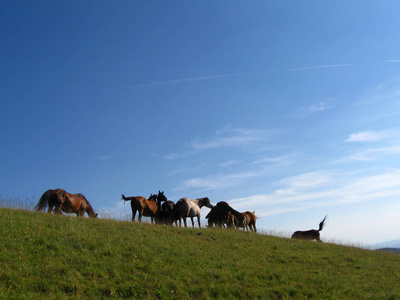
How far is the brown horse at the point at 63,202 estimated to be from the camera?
1797 centimetres

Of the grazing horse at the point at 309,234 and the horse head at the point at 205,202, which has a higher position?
the horse head at the point at 205,202

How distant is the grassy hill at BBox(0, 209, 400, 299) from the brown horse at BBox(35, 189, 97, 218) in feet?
7.71

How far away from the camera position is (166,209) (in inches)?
944

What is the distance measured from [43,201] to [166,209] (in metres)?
8.65

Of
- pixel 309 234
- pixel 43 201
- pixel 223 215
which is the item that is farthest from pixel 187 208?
pixel 309 234

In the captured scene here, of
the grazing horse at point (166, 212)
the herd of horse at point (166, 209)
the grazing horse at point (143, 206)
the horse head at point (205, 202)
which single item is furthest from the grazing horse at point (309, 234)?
the grazing horse at point (143, 206)

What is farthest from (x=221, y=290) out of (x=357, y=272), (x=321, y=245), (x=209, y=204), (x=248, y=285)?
(x=209, y=204)

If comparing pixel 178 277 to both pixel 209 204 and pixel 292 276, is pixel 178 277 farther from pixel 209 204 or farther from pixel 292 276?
pixel 209 204

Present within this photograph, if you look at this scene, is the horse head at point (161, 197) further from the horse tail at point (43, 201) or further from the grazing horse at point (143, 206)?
the horse tail at point (43, 201)

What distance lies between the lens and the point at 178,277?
35.4 feet

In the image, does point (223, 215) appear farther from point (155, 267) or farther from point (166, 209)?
point (155, 267)

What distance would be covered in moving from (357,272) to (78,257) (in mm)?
11089

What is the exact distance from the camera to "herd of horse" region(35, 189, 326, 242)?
18281 millimetres

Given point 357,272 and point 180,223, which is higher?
point 180,223
